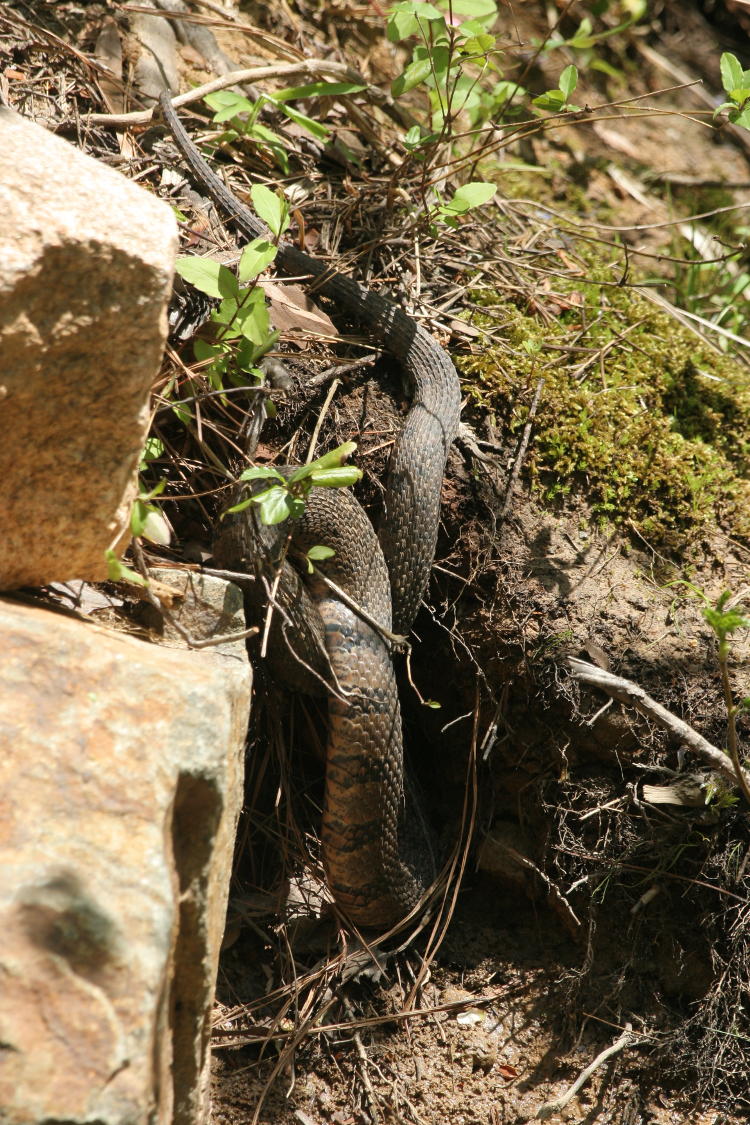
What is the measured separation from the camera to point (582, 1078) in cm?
280

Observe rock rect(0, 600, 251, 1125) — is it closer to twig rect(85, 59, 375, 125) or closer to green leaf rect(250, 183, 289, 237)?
green leaf rect(250, 183, 289, 237)

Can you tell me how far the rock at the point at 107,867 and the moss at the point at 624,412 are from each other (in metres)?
1.92

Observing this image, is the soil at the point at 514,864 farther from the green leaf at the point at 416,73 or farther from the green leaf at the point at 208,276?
the green leaf at the point at 416,73

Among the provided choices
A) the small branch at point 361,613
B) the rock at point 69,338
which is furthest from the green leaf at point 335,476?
the rock at point 69,338

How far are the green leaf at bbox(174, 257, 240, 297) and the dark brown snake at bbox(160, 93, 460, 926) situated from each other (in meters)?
0.71

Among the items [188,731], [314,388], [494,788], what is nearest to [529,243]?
[314,388]

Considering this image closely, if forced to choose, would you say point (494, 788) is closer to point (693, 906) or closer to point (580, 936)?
point (580, 936)

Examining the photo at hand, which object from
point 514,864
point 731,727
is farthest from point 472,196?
point 514,864

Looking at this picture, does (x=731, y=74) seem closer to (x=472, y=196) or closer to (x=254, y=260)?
(x=472, y=196)

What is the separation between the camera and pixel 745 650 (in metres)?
3.22

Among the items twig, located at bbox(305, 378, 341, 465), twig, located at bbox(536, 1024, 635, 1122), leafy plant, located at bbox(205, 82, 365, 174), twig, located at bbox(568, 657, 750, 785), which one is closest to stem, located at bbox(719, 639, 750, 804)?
twig, located at bbox(568, 657, 750, 785)

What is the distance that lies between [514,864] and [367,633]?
1.11 m

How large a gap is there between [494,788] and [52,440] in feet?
7.26

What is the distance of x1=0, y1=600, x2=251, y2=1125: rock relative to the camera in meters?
1.34
